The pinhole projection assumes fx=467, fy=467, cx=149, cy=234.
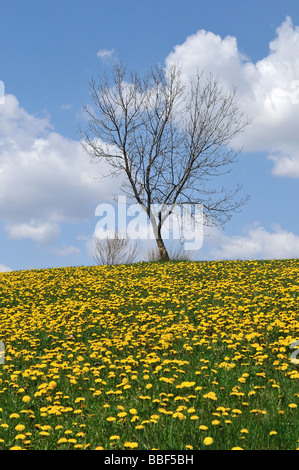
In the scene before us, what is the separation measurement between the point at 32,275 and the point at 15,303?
6.03 metres

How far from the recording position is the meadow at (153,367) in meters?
4.76

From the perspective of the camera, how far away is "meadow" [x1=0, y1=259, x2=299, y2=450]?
476 cm

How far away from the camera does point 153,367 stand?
277 inches

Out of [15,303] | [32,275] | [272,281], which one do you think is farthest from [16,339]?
[32,275]

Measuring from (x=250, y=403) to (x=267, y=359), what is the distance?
1.86 m

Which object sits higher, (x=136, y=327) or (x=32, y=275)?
(x=32, y=275)

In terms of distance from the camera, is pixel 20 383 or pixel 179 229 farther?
pixel 179 229
